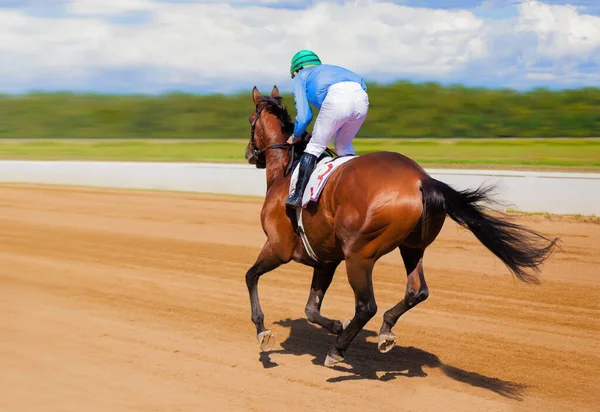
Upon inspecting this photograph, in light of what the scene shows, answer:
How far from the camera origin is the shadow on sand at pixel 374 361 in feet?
17.9

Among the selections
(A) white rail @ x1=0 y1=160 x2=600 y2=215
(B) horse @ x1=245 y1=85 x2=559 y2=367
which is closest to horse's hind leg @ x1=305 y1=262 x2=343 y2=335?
(B) horse @ x1=245 y1=85 x2=559 y2=367

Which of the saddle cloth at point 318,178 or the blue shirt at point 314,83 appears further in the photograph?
the blue shirt at point 314,83

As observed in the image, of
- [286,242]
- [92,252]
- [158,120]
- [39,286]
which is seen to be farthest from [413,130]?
[286,242]

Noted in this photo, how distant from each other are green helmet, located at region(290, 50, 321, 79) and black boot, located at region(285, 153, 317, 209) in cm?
73

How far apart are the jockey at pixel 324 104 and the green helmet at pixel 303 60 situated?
0.07 meters

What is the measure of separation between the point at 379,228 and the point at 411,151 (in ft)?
54.5

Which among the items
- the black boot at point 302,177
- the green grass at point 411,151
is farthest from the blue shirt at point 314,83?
the green grass at point 411,151

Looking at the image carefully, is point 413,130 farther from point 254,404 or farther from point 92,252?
point 254,404

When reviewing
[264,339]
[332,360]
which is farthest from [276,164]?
[332,360]

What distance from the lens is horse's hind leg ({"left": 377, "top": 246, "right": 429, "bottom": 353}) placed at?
538cm

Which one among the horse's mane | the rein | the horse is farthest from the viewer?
the horse's mane

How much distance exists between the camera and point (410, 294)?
543 cm

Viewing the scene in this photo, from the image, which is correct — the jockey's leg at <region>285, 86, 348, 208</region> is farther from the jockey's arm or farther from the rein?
the rein

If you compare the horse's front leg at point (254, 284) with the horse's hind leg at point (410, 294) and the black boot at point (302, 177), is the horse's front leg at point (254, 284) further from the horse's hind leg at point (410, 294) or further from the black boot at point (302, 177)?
the horse's hind leg at point (410, 294)
